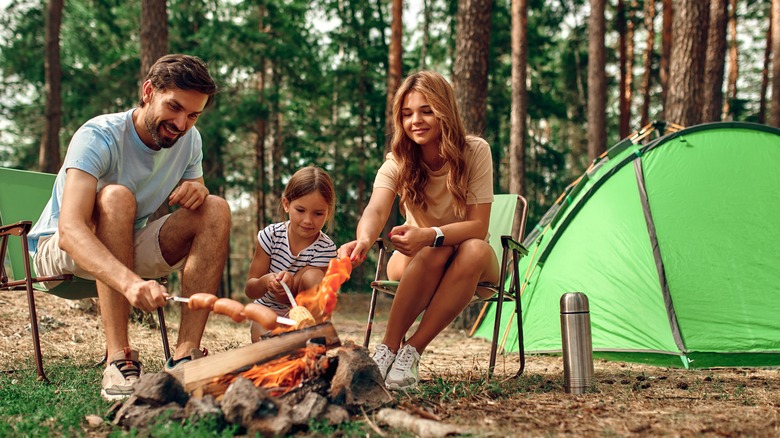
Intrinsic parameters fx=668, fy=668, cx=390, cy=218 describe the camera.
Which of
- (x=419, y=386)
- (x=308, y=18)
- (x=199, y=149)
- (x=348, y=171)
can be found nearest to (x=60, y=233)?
(x=199, y=149)

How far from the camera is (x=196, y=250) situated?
9.10 ft

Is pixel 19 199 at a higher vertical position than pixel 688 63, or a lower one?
lower

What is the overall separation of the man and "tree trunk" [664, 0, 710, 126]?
16.2ft

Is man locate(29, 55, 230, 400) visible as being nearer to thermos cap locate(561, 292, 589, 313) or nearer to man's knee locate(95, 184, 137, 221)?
man's knee locate(95, 184, 137, 221)

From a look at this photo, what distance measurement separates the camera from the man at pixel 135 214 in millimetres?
2516

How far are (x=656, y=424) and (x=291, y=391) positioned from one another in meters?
1.20

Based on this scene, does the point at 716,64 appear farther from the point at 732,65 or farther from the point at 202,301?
the point at 732,65

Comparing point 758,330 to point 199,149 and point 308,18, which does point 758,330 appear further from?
point 308,18

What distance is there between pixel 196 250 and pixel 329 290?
66 centimetres

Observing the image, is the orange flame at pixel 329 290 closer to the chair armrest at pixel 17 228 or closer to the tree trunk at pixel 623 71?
the chair armrest at pixel 17 228

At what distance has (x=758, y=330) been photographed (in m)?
3.73

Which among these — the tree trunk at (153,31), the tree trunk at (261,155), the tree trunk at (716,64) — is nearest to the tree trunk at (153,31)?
the tree trunk at (153,31)

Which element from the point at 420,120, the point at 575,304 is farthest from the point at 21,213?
the point at 575,304

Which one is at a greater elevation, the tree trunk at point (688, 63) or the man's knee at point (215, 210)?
the tree trunk at point (688, 63)
